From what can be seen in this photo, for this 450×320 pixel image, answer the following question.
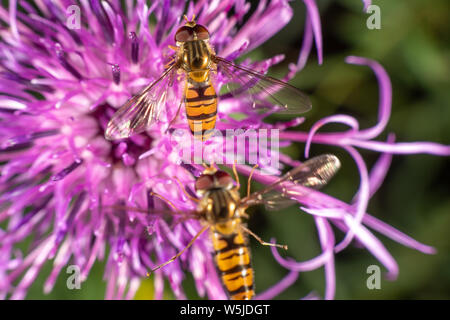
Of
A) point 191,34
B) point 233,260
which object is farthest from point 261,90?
point 233,260

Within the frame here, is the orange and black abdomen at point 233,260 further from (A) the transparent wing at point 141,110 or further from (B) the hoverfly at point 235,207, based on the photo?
(A) the transparent wing at point 141,110

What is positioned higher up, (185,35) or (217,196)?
(185,35)

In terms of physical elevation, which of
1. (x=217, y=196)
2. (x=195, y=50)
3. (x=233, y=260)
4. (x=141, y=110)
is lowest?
(x=233, y=260)

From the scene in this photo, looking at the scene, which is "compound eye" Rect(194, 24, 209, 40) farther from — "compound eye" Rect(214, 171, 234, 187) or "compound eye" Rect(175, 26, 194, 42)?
"compound eye" Rect(214, 171, 234, 187)

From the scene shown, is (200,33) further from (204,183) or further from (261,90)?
(204,183)

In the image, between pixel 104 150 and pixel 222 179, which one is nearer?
pixel 222 179
